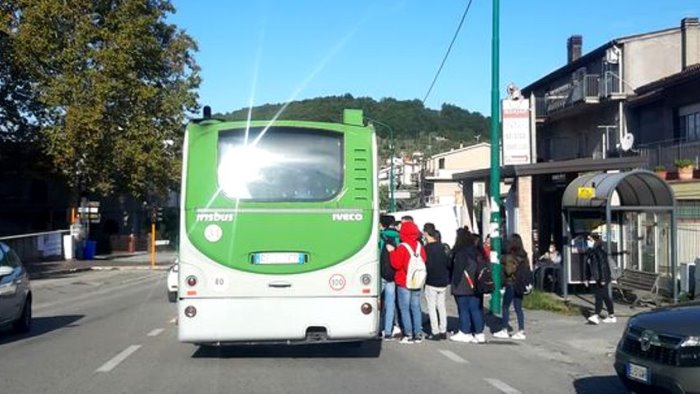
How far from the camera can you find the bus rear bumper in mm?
11320

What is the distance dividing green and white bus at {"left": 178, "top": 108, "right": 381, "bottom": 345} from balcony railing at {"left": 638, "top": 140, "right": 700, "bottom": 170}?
22.0m

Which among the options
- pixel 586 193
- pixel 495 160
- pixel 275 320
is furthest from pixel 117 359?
pixel 586 193

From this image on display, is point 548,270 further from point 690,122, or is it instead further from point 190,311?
point 190,311

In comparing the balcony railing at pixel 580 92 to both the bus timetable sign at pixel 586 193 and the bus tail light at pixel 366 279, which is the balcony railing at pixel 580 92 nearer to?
the bus timetable sign at pixel 586 193

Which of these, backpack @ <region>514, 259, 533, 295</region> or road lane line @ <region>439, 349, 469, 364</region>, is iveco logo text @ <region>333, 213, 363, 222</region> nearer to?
road lane line @ <region>439, 349, 469, 364</region>

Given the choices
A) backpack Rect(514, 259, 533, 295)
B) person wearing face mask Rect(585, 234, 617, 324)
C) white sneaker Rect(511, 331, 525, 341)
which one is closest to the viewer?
backpack Rect(514, 259, 533, 295)

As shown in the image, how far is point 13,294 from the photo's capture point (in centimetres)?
1493

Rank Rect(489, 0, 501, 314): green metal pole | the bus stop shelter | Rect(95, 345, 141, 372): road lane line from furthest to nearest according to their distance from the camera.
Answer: the bus stop shelter < Rect(489, 0, 501, 314): green metal pole < Rect(95, 345, 141, 372): road lane line

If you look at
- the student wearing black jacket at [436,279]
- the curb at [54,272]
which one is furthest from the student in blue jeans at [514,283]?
the curb at [54,272]

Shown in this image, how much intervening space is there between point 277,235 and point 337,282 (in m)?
0.98

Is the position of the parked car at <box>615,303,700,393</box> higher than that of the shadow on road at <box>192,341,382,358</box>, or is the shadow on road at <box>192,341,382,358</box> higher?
the parked car at <box>615,303,700,393</box>

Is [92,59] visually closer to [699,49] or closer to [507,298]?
[699,49]

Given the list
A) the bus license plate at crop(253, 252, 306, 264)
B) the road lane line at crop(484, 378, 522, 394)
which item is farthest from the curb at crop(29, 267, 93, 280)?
the road lane line at crop(484, 378, 522, 394)

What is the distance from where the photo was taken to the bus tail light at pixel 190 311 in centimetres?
1130
